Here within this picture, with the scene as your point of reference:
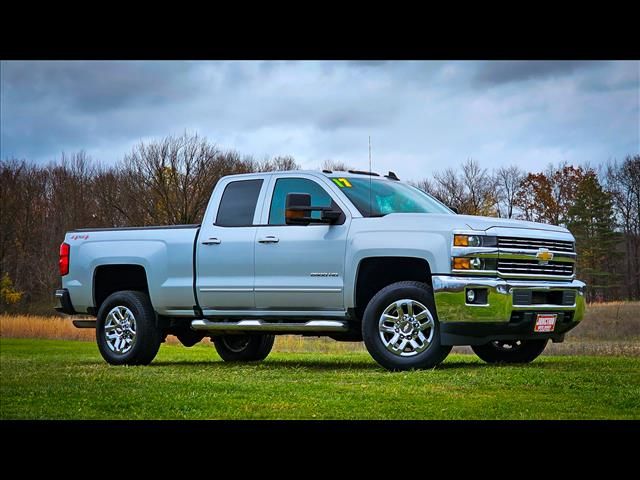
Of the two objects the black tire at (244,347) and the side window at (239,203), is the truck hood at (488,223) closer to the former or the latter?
the side window at (239,203)

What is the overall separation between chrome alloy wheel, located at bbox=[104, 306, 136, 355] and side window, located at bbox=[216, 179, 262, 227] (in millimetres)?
1987

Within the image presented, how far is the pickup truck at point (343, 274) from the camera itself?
1065cm

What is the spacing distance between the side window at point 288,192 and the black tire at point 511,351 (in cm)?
268

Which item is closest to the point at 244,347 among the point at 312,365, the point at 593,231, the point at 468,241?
the point at 312,365

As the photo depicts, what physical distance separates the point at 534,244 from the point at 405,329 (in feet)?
5.58

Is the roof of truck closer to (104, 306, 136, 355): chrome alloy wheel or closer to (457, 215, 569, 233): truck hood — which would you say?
(457, 215, 569, 233): truck hood

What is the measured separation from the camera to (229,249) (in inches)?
479

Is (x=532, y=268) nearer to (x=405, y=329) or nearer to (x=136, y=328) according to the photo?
(x=405, y=329)

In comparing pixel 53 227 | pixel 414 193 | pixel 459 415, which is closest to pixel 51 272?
pixel 53 227

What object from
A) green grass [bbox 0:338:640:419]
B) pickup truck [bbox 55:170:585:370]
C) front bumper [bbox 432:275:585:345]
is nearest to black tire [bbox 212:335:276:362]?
pickup truck [bbox 55:170:585:370]
